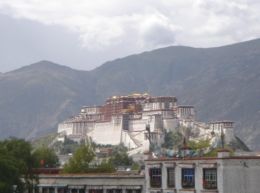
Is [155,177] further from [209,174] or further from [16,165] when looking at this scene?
[16,165]

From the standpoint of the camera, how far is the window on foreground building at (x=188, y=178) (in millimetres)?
63750

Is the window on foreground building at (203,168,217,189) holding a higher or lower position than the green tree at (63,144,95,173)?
lower

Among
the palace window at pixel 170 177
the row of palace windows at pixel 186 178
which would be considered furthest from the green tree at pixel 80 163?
the palace window at pixel 170 177

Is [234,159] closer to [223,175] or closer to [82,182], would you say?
[223,175]

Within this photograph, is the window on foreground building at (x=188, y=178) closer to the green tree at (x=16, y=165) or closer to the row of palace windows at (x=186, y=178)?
the row of palace windows at (x=186, y=178)

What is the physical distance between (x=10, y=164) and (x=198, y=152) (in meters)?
18.6

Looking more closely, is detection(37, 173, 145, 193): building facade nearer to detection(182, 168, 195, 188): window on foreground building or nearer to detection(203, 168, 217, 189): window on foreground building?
detection(182, 168, 195, 188): window on foreground building

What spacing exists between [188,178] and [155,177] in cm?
437

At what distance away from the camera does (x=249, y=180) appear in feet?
201

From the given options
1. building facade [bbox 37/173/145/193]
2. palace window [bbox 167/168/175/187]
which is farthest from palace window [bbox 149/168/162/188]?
building facade [bbox 37/173/145/193]

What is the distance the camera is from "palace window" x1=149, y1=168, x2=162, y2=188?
66.9m

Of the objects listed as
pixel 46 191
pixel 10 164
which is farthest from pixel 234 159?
pixel 46 191

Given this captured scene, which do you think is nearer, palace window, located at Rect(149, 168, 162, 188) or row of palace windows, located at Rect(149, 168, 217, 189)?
row of palace windows, located at Rect(149, 168, 217, 189)

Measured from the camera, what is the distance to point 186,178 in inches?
2534
